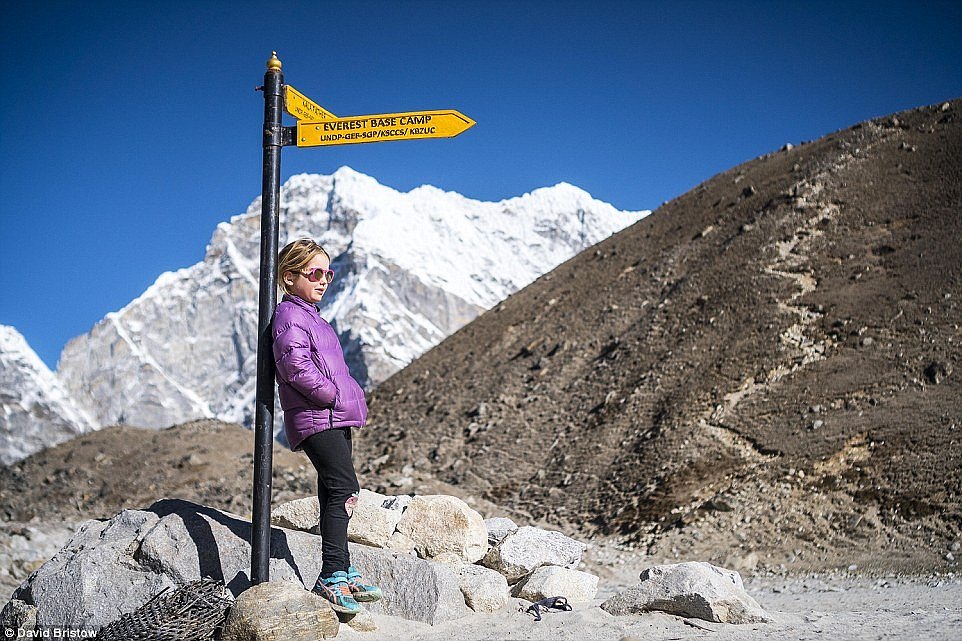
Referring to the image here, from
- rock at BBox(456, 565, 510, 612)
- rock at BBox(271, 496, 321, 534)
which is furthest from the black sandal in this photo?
rock at BBox(271, 496, 321, 534)

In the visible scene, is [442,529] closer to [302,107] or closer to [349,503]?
[349,503]

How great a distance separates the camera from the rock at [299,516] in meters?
7.61

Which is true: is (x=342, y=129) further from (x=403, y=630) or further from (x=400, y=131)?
(x=403, y=630)

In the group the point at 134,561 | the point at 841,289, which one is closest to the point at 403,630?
the point at 134,561

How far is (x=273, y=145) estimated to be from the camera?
5.69 meters

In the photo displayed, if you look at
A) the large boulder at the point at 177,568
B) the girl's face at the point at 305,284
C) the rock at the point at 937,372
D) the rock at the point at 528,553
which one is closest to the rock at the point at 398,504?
the rock at the point at 528,553

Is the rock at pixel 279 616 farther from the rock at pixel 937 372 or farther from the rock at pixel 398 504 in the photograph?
the rock at pixel 937 372

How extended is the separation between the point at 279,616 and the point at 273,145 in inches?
121

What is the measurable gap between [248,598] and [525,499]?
11589mm

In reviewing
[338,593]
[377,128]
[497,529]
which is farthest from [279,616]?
[497,529]

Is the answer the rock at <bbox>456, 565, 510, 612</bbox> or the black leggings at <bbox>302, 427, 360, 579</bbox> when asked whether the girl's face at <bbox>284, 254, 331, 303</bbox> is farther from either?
the rock at <bbox>456, 565, 510, 612</bbox>

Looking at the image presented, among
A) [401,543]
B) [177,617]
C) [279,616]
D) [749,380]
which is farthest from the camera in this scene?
[749,380]

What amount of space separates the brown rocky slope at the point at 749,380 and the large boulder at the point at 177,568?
6848mm

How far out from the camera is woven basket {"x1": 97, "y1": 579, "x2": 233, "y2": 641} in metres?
4.93
